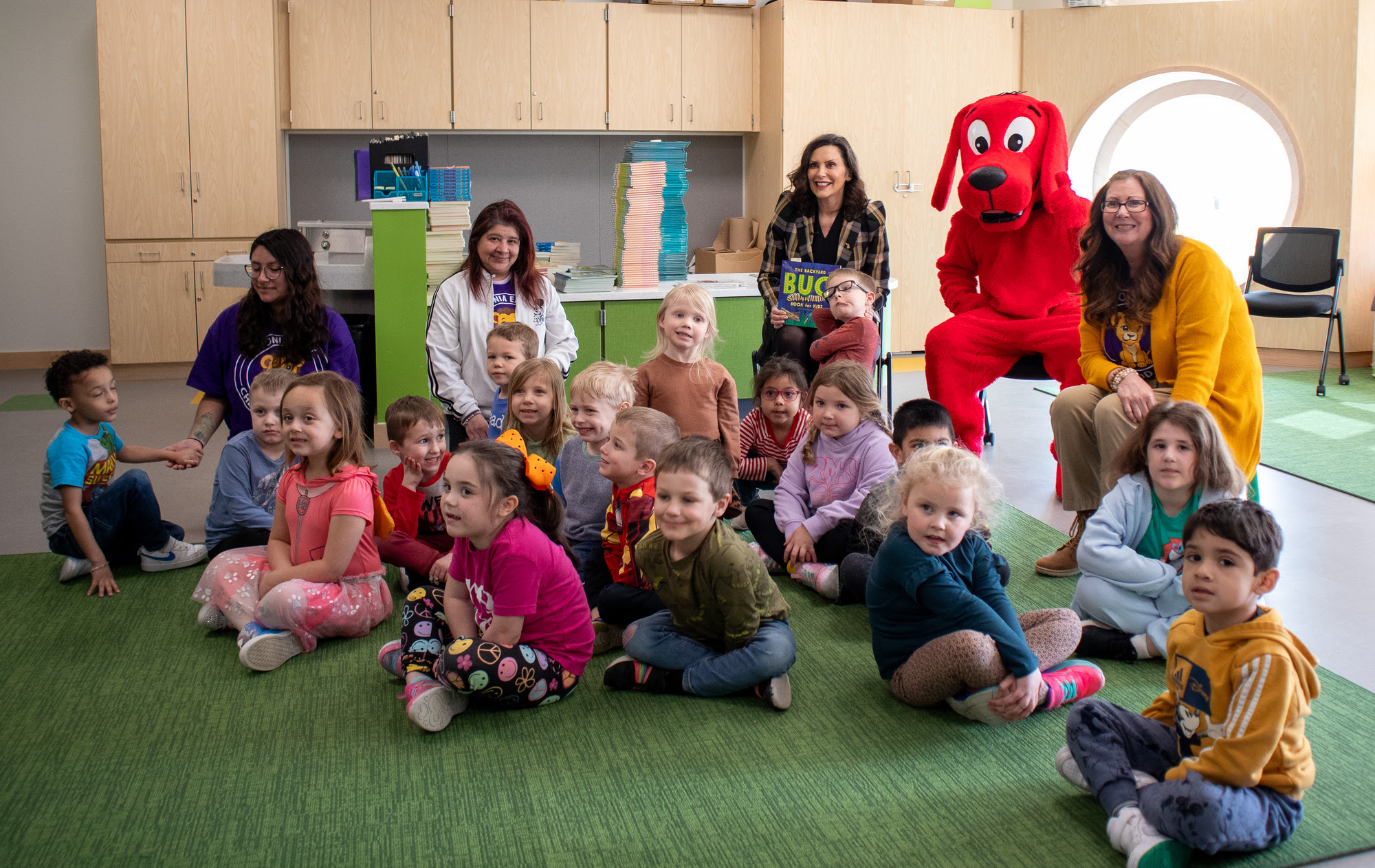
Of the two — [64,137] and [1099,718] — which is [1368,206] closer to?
[1099,718]

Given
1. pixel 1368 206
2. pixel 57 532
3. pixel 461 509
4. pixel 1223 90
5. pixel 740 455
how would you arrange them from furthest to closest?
1. pixel 1223 90
2. pixel 1368 206
3. pixel 740 455
4. pixel 57 532
5. pixel 461 509

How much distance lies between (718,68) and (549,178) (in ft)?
4.40

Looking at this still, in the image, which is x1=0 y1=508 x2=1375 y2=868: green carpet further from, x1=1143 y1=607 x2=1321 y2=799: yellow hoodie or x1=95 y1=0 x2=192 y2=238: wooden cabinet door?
x1=95 y1=0 x2=192 y2=238: wooden cabinet door

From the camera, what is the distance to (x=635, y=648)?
2.49 m

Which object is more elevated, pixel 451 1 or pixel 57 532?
pixel 451 1

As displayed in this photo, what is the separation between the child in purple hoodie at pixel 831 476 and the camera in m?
3.09

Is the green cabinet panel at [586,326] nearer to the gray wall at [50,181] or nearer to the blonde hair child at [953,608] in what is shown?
the blonde hair child at [953,608]

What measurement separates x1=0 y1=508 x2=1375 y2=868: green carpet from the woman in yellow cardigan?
77 cm

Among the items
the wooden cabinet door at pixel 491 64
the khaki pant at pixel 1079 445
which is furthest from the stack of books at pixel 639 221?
the wooden cabinet door at pixel 491 64

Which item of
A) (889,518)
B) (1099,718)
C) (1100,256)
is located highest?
(1100,256)

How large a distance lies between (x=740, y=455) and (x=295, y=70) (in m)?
4.54

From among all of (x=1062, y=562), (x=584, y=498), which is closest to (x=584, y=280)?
(x=584, y=498)

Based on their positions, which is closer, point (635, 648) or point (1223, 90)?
point (635, 648)

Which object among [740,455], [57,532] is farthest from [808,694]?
[57,532]
